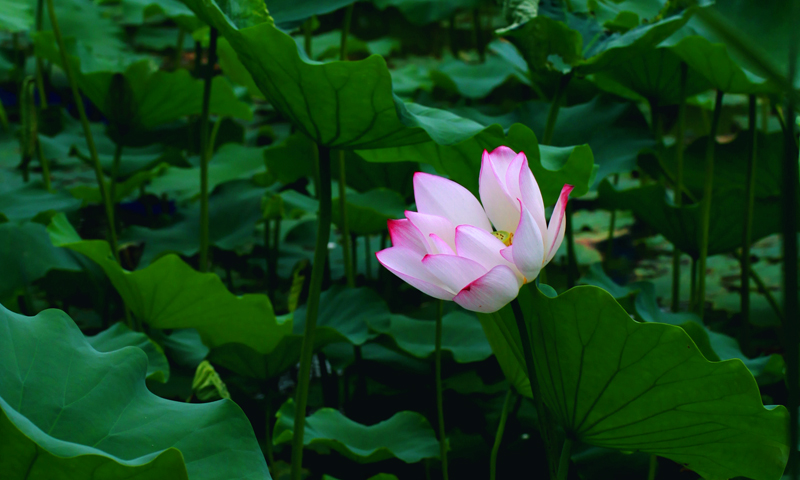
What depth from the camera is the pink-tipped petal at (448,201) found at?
0.49 m

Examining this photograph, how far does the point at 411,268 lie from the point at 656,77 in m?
0.93

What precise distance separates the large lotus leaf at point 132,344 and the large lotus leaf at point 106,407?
288 mm

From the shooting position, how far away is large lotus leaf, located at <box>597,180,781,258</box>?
1.18m

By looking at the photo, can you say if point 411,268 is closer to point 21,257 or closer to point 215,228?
point 21,257

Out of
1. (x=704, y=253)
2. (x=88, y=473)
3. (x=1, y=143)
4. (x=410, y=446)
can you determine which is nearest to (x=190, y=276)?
(x=410, y=446)

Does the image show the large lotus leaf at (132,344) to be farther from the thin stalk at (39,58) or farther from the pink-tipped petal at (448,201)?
the thin stalk at (39,58)

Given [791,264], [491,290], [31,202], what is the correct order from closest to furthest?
1. [791,264]
2. [491,290]
3. [31,202]

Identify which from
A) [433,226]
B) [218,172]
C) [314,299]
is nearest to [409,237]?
[433,226]

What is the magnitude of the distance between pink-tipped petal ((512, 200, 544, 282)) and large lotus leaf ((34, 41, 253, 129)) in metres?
1.09

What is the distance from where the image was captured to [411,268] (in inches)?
17.6

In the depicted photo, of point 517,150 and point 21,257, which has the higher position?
point 517,150

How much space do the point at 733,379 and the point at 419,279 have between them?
0.27 metres

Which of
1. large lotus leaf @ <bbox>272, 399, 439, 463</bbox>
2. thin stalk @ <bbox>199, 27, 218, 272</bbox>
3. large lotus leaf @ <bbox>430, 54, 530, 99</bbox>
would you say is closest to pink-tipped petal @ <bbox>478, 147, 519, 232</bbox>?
large lotus leaf @ <bbox>272, 399, 439, 463</bbox>

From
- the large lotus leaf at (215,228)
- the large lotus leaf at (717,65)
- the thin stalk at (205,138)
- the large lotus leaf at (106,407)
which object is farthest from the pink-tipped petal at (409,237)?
the large lotus leaf at (215,228)
